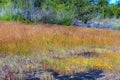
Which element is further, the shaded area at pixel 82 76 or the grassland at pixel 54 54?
the grassland at pixel 54 54

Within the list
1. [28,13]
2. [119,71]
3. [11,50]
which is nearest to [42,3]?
[28,13]

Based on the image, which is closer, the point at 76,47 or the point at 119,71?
the point at 119,71

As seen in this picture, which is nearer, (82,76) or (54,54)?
(82,76)

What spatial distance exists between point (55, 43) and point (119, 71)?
348 centimetres

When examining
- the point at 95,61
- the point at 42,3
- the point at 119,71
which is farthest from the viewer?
the point at 42,3

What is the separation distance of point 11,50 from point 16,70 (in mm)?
2061

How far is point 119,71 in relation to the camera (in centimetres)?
721

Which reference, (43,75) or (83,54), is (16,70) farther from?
(83,54)

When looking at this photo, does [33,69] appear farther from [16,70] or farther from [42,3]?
[42,3]

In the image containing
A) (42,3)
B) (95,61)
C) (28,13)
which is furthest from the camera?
(42,3)

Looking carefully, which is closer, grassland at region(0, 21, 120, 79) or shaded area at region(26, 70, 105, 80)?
shaded area at region(26, 70, 105, 80)

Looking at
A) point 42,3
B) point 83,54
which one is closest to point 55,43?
point 83,54

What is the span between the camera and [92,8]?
1310 inches

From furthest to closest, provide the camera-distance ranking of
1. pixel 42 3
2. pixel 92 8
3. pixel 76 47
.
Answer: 1. pixel 92 8
2. pixel 42 3
3. pixel 76 47
